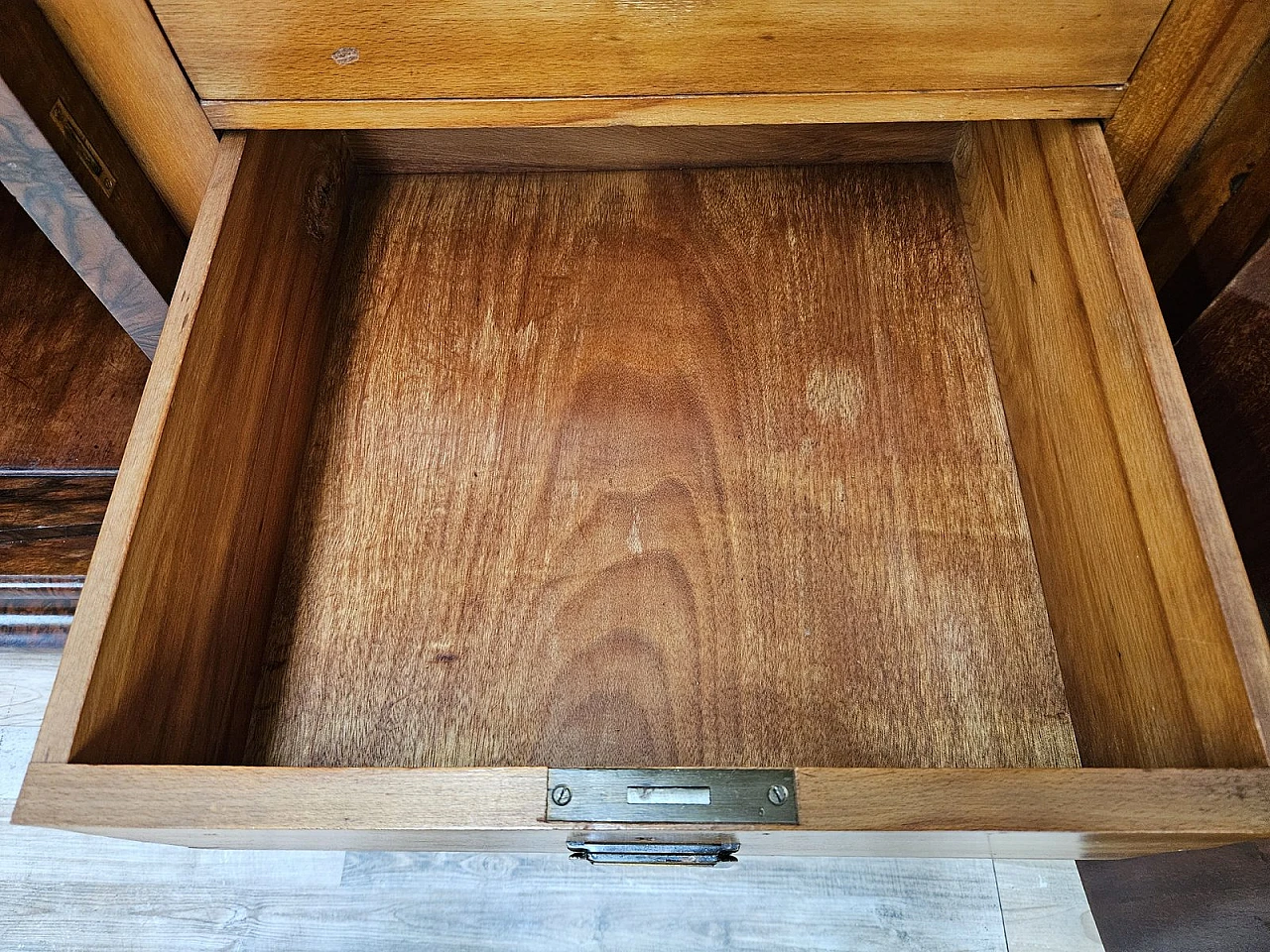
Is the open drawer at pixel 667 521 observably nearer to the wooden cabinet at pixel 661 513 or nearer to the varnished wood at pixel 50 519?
the wooden cabinet at pixel 661 513

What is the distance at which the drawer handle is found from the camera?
0.53 meters

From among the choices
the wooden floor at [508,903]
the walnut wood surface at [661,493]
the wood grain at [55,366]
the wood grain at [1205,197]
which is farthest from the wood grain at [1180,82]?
the wood grain at [55,366]

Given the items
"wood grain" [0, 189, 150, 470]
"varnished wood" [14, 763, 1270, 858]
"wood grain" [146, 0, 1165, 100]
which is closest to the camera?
"varnished wood" [14, 763, 1270, 858]

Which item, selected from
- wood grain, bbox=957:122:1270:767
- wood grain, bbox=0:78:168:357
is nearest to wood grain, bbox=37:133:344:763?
wood grain, bbox=0:78:168:357

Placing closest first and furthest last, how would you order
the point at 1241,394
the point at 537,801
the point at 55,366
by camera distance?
the point at 537,801 → the point at 1241,394 → the point at 55,366

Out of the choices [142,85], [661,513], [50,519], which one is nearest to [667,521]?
[661,513]

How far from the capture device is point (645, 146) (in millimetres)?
820

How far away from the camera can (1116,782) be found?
451mm

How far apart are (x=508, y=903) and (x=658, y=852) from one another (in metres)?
0.42

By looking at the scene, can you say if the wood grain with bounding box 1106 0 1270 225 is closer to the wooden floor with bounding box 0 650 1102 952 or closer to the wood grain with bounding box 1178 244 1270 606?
the wood grain with bounding box 1178 244 1270 606

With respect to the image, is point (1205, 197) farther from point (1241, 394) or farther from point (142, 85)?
point (142, 85)

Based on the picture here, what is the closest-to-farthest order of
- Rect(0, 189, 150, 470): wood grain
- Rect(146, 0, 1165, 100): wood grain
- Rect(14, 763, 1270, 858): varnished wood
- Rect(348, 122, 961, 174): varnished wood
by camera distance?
Rect(14, 763, 1270, 858): varnished wood
Rect(146, 0, 1165, 100): wood grain
Rect(348, 122, 961, 174): varnished wood
Rect(0, 189, 150, 470): wood grain

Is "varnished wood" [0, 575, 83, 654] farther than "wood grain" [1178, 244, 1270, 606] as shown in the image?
Yes

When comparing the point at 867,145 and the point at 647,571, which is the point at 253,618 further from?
the point at 867,145
